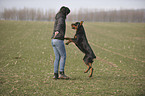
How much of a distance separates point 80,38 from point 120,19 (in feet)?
606

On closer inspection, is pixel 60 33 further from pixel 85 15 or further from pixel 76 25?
pixel 85 15

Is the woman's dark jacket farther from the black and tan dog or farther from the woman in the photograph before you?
the black and tan dog

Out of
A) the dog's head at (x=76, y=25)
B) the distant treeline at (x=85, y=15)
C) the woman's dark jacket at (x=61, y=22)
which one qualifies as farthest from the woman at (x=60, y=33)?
the distant treeline at (x=85, y=15)

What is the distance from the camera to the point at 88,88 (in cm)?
675

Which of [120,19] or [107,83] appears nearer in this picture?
[107,83]

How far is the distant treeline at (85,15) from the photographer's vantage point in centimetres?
16462

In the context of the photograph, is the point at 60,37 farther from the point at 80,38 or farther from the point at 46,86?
the point at 46,86

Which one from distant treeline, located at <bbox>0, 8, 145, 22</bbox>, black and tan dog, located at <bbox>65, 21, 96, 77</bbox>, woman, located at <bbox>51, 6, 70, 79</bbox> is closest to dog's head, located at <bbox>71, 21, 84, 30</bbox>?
black and tan dog, located at <bbox>65, 21, 96, 77</bbox>

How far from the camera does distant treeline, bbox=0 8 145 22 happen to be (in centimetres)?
16462

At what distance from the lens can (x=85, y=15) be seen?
191500 mm

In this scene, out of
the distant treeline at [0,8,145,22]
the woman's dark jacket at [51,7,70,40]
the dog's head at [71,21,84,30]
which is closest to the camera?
the woman's dark jacket at [51,7,70,40]

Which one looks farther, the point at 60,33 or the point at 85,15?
the point at 85,15

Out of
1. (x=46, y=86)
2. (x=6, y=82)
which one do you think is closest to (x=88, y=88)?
(x=46, y=86)

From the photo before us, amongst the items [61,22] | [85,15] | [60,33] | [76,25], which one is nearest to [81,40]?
[76,25]
